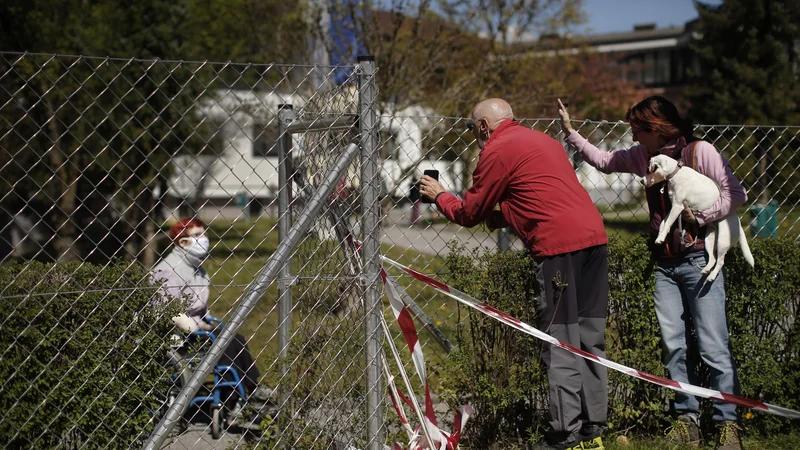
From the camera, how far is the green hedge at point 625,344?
4.18 m

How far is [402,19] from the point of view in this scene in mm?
9195

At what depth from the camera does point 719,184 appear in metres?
4.20

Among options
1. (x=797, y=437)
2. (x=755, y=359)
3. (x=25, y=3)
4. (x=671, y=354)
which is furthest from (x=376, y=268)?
(x=25, y=3)

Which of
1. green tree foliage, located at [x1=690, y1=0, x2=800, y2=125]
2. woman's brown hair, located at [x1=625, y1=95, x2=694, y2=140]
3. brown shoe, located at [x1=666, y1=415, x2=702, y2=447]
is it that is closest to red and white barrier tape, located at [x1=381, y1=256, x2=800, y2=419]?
brown shoe, located at [x1=666, y1=415, x2=702, y2=447]

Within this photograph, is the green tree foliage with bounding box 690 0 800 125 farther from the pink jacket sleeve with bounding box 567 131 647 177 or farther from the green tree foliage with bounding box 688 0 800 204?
the pink jacket sleeve with bounding box 567 131 647 177

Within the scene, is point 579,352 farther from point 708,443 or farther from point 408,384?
point 708,443

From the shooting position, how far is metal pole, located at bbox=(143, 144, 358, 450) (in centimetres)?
317

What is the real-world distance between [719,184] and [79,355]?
11.0ft

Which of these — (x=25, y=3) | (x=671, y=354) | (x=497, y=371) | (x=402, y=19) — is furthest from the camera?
(x=25, y=3)

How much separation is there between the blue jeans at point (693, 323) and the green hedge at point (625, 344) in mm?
71

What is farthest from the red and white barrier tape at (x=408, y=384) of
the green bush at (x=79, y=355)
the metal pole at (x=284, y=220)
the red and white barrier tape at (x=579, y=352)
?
the green bush at (x=79, y=355)

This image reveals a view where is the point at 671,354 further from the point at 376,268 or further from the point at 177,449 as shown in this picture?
the point at 177,449

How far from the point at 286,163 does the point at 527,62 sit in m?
10.0

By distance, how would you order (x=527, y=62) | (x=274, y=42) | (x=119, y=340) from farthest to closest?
(x=527, y=62)
(x=274, y=42)
(x=119, y=340)
